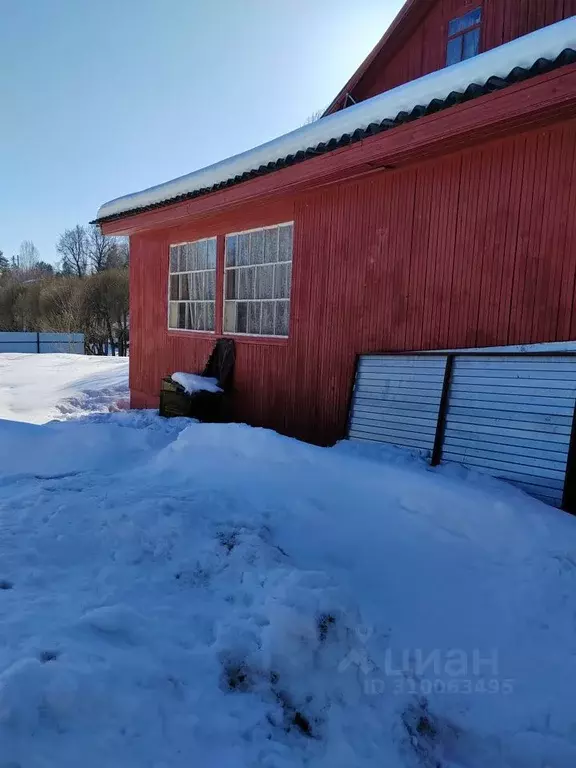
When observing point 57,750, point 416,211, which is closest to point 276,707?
point 57,750

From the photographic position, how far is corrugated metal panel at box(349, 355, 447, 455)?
14.7 ft

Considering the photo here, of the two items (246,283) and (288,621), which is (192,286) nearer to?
(246,283)

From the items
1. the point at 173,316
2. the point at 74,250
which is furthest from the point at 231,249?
the point at 74,250

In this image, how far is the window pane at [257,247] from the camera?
22.0 ft

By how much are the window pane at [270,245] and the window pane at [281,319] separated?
599 millimetres

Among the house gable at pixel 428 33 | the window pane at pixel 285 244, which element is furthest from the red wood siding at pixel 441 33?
the window pane at pixel 285 244

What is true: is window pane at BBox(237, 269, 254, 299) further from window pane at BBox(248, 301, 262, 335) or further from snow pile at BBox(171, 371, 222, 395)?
snow pile at BBox(171, 371, 222, 395)

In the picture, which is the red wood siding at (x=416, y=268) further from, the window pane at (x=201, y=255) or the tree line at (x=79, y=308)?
the tree line at (x=79, y=308)

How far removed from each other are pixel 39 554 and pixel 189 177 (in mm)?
5388

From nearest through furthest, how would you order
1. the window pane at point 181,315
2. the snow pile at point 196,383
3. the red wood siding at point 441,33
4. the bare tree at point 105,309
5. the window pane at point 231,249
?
the red wood siding at point 441,33, the snow pile at point 196,383, the window pane at point 231,249, the window pane at point 181,315, the bare tree at point 105,309

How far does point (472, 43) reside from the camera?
19.6 ft

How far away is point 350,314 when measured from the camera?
5.52 m

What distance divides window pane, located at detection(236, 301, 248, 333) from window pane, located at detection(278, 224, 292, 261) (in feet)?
3.01

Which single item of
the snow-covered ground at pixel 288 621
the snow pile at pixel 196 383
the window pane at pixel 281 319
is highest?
the window pane at pixel 281 319
